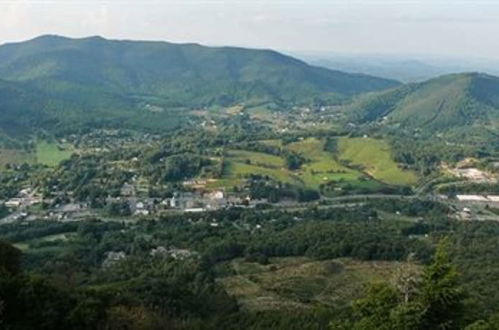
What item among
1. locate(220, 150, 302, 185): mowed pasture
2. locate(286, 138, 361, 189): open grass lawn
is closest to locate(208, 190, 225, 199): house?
locate(220, 150, 302, 185): mowed pasture

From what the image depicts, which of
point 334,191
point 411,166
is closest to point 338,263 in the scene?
point 334,191

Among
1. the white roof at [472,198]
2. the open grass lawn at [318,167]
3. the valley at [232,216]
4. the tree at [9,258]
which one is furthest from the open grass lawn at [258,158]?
the tree at [9,258]

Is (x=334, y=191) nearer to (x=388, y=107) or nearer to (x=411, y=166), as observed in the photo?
(x=411, y=166)

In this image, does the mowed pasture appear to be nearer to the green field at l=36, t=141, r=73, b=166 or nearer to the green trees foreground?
the green field at l=36, t=141, r=73, b=166

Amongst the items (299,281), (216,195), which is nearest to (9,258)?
(299,281)

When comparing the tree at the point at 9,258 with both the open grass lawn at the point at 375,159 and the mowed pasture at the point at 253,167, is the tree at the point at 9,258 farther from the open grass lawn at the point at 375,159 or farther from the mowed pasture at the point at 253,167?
the open grass lawn at the point at 375,159

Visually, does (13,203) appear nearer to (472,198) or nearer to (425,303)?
(472,198)
